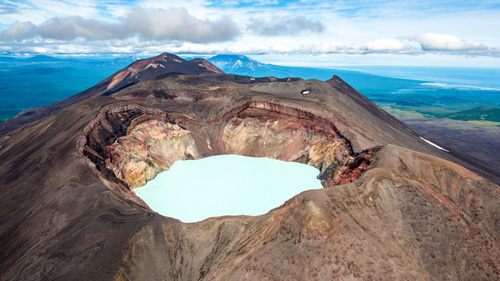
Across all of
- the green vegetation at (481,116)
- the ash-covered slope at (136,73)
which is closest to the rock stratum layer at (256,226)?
the ash-covered slope at (136,73)

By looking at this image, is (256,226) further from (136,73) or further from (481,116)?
(481,116)

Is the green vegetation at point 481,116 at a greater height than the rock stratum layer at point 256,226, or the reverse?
the rock stratum layer at point 256,226

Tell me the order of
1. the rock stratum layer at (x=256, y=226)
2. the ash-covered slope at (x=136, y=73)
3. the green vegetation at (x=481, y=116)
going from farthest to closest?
the green vegetation at (x=481, y=116) → the ash-covered slope at (x=136, y=73) → the rock stratum layer at (x=256, y=226)

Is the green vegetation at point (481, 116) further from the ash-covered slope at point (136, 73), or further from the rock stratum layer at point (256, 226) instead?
the rock stratum layer at point (256, 226)

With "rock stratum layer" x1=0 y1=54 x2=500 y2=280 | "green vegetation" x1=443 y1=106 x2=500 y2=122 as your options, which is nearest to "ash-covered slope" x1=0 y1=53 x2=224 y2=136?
"rock stratum layer" x1=0 y1=54 x2=500 y2=280

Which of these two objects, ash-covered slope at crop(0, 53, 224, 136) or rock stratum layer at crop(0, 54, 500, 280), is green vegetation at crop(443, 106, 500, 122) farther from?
rock stratum layer at crop(0, 54, 500, 280)

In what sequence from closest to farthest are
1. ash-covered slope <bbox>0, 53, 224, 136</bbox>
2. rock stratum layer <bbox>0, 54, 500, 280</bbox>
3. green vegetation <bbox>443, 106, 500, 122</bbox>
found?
rock stratum layer <bbox>0, 54, 500, 280</bbox>, ash-covered slope <bbox>0, 53, 224, 136</bbox>, green vegetation <bbox>443, 106, 500, 122</bbox>

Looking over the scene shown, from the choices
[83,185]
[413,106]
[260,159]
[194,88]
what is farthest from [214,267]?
[413,106]

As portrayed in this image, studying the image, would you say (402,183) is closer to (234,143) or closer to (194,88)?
(234,143)

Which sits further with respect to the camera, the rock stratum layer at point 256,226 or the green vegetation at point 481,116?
the green vegetation at point 481,116

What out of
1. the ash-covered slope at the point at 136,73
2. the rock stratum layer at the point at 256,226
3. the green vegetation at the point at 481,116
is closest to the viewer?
the rock stratum layer at the point at 256,226

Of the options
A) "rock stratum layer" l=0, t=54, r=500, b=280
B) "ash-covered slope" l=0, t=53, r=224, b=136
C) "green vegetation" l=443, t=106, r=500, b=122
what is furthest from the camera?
"green vegetation" l=443, t=106, r=500, b=122
